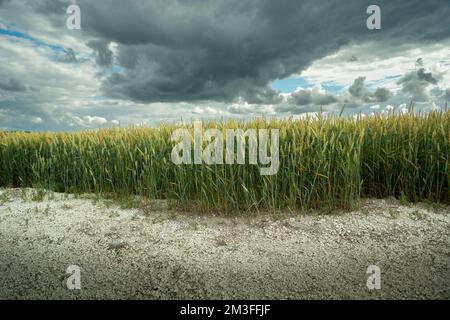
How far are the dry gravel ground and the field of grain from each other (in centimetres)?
32

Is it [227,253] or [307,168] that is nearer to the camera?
[227,253]

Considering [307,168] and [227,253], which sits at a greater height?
Result: [307,168]

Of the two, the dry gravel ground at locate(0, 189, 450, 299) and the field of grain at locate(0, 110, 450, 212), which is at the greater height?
the field of grain at locate(0, 110, 450, 212)

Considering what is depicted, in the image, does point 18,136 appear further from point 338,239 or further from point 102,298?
point 338,239

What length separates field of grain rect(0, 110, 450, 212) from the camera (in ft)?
16.3

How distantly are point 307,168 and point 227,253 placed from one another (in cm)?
190

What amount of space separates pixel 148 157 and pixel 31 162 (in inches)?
171

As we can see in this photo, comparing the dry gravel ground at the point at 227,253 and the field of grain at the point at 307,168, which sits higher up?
the field of grain at the point at 307,168

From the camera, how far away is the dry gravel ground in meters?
3.20

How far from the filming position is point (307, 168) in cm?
503

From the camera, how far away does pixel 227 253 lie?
12.6 feet

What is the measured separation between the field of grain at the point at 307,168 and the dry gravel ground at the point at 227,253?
12.4 inches

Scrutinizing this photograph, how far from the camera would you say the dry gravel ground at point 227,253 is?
320cm

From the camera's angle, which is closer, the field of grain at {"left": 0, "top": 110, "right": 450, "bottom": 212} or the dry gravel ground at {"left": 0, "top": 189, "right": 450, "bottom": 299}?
the dry gravel ground at {"left": 0, "top": 189, "right": 450, "bottom": 299}
